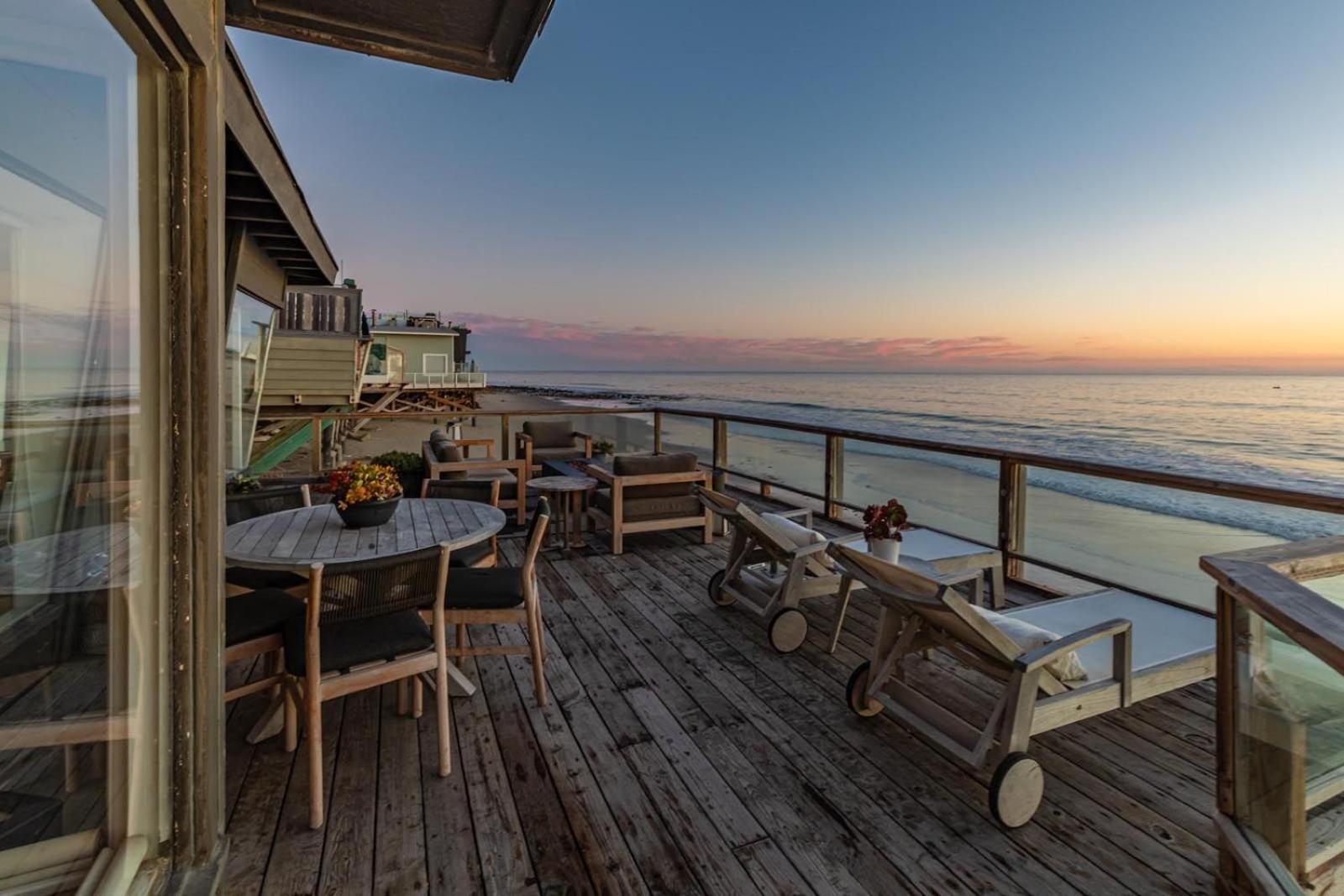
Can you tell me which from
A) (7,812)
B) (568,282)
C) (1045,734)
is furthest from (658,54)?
(7,812)

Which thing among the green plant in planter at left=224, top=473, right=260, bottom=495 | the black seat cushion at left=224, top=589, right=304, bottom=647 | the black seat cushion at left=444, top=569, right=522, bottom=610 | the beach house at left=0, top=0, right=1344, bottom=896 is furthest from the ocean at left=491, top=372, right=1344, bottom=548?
the green plant in planter at left=224, top=473, right=260, bottom=495

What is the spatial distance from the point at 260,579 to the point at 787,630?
8.67 feet

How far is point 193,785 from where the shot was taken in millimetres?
1328

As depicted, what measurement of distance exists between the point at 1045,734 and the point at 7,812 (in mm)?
2968

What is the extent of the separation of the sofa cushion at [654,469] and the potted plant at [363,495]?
7.06ft

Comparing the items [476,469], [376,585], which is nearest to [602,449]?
[476,469]

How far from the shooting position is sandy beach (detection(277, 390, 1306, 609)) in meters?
9.03

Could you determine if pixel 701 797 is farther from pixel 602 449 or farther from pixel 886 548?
pixel 602 449

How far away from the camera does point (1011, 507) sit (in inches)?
156

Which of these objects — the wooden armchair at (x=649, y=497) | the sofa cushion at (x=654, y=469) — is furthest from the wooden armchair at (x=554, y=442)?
the sofa cushion at (x=654, y=469)

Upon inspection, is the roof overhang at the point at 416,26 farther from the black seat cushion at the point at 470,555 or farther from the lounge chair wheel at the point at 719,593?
the lounge chair wheel at the point at 719,593

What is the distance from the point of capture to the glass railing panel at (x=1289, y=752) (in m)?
1.30

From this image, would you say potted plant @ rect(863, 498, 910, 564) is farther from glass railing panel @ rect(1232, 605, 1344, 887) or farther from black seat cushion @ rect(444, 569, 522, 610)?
black seat cushion @ rect(444, 569, 522, 610)

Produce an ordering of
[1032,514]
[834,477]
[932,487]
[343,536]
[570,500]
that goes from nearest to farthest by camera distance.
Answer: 1. [343,536]
2. [570,500]
3. [834,477]
4. [1032,514]
5. [932,487]
